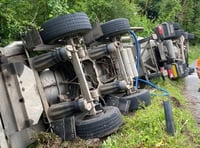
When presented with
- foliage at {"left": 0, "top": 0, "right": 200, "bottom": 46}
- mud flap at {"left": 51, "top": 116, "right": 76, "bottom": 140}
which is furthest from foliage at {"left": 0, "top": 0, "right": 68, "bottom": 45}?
mud flap at {"left": 51, "top": 116, "right": 76, "bottom": 140}

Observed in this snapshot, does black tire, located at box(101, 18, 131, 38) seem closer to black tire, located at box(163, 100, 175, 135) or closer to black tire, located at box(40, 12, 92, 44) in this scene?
black tire, located at box(40, 12, 92, 44)

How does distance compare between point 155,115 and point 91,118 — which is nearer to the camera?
point 91,118

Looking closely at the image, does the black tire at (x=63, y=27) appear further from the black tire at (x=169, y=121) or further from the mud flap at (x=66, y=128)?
the black tire at (x=169, y=121)

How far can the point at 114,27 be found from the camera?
575 cm

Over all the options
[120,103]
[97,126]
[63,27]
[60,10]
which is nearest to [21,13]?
[60,10]

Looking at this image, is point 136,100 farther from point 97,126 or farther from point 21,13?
point 21,13

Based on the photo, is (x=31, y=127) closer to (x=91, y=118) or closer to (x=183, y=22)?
(x=91, y=118)

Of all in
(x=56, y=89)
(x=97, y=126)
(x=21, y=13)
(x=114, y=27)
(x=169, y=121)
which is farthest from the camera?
(x=114, y=27)

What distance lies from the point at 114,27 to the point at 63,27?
1713 millimetres

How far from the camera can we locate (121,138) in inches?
155

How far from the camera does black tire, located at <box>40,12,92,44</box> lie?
4.17 metres

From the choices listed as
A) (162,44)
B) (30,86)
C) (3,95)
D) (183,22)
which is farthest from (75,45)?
(183,22)

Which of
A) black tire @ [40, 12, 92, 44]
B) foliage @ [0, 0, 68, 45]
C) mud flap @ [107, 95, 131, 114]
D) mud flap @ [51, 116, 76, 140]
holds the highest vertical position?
foliage @ [0, 0, 68, 45]

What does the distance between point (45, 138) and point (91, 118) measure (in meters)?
0.57
